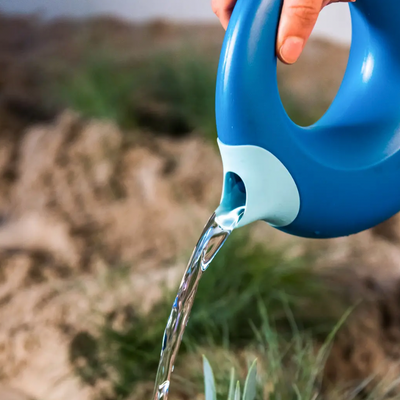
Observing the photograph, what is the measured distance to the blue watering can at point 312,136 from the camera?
387mm

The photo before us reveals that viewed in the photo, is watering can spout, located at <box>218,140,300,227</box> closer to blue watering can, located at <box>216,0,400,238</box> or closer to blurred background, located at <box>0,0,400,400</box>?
blue watering can, located at <box>216,0,400,238</box>

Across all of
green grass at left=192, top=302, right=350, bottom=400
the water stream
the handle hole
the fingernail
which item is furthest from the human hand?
the handle hole

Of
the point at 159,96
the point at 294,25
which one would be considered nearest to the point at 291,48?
the point at 294,25

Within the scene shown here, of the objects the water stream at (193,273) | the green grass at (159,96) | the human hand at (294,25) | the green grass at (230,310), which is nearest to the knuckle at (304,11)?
the human hand at (294,25)

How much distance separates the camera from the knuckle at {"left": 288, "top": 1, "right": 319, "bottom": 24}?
38 cm

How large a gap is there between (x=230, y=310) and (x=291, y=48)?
471 mm

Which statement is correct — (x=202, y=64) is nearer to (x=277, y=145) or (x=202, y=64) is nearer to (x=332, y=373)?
(x=332, y=373)

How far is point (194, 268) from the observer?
46 cm

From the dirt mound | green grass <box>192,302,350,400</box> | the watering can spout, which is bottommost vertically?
the dirt mound

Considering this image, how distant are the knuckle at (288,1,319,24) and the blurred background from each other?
0.34 m

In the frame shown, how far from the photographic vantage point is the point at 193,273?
46cm

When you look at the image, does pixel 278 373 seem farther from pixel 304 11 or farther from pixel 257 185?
pixel 304 11

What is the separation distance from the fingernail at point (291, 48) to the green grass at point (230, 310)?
1.34ft

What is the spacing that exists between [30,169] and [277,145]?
3.69ft
